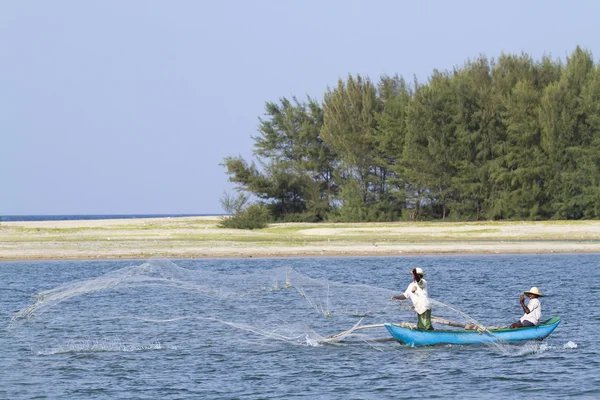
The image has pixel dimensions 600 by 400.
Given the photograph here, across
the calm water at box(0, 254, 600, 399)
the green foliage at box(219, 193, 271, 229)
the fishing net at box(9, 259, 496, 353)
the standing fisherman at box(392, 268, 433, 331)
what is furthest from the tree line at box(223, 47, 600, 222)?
the standing fisherman at box(392, 268, 433, 331)

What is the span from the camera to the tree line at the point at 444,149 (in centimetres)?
6222

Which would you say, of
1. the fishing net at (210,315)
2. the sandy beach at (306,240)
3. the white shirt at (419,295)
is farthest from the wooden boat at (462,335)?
the sandy beach at (306,240)

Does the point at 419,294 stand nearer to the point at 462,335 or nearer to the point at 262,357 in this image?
the point at 462,335

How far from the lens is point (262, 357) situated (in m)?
19.9

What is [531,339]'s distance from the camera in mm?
20703

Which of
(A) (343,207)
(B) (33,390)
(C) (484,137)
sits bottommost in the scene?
(B) (33,390)

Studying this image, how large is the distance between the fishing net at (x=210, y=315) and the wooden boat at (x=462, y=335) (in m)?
0.57

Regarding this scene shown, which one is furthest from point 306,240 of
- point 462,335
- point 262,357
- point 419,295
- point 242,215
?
point 419,295

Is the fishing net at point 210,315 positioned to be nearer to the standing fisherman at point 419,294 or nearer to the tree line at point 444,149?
the standing fisherman at point 419,294

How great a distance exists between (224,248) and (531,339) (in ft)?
84.3

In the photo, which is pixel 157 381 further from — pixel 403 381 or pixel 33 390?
pixel 403 381

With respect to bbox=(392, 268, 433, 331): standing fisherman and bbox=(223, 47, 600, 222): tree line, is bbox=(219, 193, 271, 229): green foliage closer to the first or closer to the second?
bbox=(223, 47, 600, 222): tree line

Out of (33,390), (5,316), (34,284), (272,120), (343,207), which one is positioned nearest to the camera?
(33,390)

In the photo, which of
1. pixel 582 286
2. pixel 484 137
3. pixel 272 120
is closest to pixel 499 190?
pixel 484 137
